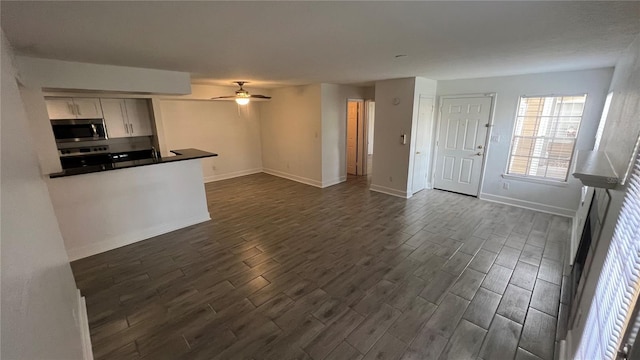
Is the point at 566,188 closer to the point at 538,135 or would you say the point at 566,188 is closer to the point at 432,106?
the point at 538,135

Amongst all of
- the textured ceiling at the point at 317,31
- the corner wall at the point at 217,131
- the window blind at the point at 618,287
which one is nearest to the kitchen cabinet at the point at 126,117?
the corner wall at the point at 217,131

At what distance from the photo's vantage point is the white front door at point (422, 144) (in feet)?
17.0

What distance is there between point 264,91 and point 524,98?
18.4ft

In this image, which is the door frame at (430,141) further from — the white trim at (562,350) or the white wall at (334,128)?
the white trim at (562,350)

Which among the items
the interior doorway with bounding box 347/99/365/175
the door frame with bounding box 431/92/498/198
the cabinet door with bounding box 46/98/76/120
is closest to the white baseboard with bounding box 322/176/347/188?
the interior doorway with bounding box 347/99/365/175

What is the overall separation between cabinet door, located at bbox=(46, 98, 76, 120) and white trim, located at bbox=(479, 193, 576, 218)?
7.83 meters

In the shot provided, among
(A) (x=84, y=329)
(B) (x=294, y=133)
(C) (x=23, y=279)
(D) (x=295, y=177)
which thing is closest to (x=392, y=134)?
(B) (x=294, y=133)

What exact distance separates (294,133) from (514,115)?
14.9 feet

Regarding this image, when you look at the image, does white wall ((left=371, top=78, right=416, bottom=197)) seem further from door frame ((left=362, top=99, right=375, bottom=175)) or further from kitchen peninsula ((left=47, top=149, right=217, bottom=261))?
kitchen peninsula ((left=47, top=149, right=217, bottom=261))

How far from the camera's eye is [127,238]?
3537 millimetres

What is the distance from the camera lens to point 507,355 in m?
1.91

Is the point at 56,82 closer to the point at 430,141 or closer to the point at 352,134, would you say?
the point at 352,134

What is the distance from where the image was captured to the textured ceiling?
4.99 feet

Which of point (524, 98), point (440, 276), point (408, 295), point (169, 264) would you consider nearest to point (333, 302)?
point (408, 295)
